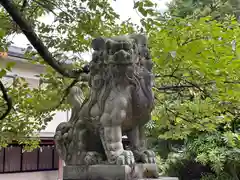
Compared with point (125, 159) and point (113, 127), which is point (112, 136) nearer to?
point (113, 127)

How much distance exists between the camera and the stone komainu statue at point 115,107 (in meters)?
2.60

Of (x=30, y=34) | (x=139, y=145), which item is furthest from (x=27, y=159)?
(x=139, y=145)

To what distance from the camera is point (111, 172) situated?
8.06 ft

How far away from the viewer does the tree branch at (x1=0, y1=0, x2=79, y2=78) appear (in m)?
3.31

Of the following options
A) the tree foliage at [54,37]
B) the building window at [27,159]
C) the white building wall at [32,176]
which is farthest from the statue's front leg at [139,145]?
the white building wall at [32,176]

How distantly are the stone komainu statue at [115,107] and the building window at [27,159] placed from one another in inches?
332

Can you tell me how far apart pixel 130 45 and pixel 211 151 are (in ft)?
21.8

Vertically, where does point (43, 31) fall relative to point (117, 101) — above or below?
above

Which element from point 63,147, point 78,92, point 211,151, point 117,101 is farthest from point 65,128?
point 211,151

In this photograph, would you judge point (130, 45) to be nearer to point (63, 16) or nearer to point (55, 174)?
point (63, 16)

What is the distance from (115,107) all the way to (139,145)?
535 millimetres

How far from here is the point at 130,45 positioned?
2656mm

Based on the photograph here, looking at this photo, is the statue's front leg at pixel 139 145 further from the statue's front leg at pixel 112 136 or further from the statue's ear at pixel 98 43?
the statue's ear at pixel 98 43

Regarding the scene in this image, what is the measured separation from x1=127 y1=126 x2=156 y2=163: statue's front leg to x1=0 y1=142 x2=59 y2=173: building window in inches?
340
